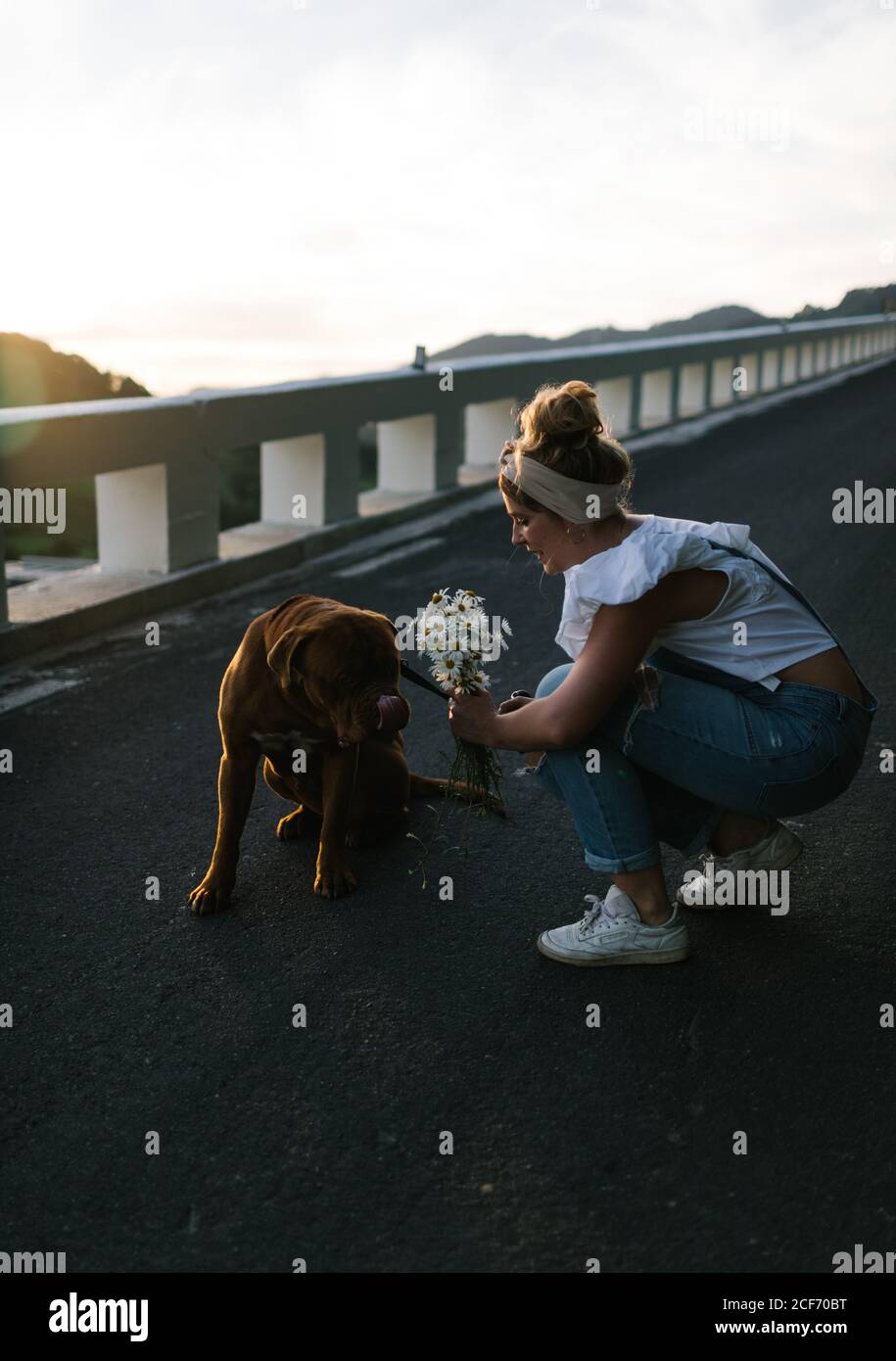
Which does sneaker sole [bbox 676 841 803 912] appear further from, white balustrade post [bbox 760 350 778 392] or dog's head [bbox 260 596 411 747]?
white balustrade post [bbox 760 350 778 392]

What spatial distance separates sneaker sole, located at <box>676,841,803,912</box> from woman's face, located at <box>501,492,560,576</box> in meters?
1.16

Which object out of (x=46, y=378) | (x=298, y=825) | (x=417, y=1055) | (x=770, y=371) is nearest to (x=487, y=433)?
(x=46, y=378)

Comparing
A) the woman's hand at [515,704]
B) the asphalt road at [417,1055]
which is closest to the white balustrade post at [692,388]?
the asphalt road at [417,1055]

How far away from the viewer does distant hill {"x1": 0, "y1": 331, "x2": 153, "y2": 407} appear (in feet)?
42.8

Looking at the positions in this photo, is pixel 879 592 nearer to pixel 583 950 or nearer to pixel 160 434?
pixel 160 434

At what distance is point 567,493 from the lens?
12.0 ft

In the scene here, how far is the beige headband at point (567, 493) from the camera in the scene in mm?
3643

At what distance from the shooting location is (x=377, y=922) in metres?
4.25

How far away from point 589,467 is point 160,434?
5.55 metres

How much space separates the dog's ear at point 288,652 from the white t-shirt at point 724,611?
2.40 ft

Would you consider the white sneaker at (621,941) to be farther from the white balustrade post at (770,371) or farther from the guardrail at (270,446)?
the white balustrade post at (770,371)

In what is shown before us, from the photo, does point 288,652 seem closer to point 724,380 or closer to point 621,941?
point 621,941

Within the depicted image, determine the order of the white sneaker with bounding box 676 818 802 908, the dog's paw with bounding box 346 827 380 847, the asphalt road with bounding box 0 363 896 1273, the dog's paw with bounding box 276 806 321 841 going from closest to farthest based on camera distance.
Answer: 1. the asphalt road with bounding box 0 363 896 1273
2. the white sneaker with bounding box 676 818 802 908
3. the dog's paw with bounding box 346 827 380 847
4. the dog's paw with bounding box 276 806 321 841

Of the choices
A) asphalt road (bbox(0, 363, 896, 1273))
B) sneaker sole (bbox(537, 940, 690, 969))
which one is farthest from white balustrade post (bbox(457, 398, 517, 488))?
sneaker sole (bbox(537, 940, 690, 969))
